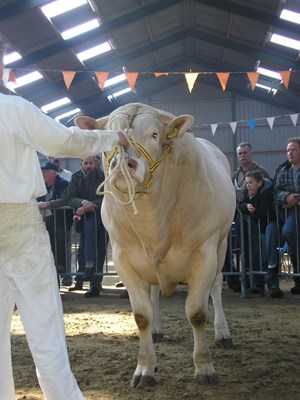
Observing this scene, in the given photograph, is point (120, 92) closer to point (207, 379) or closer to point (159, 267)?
point (159, 267)

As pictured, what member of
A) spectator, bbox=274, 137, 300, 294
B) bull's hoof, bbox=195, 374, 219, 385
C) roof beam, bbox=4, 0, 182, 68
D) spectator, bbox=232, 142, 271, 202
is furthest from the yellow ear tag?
roof beam, bbox=4, 0, 182, 68

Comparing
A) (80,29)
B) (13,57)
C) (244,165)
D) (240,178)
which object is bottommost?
(240,178)

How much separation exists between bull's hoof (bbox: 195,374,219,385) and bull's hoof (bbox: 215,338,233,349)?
1.04m

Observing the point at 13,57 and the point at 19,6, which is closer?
the point at 19,6

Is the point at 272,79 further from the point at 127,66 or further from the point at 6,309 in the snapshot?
the point at 6,309

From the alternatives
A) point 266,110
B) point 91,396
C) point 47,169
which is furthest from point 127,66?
point 91,396

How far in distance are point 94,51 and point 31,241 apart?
56.3 ft

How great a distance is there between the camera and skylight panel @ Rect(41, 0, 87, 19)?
14281 millimetres

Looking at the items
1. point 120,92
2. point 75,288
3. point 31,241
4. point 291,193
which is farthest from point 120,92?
point 31,241

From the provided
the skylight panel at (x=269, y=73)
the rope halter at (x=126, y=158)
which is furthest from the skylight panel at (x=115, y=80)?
the rope halter at (x=126, y=158)

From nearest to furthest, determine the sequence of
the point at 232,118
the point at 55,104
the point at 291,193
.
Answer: the point at 291,193
the point at 55,104
the point at 232,118

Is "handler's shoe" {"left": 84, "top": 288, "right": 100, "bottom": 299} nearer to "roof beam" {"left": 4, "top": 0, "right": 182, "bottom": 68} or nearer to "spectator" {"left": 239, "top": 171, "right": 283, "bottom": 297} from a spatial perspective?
"spectator" {"left": 239, "top": 171, "right": 283, "bottom": 297}

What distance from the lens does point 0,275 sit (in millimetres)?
2582

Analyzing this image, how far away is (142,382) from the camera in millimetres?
3695
